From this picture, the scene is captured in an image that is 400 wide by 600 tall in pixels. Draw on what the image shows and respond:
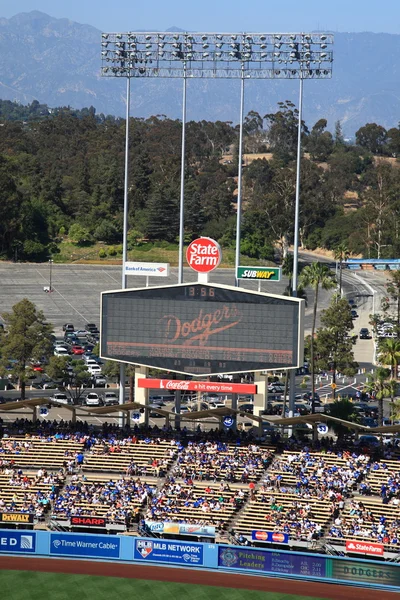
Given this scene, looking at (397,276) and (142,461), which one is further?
(397,276)

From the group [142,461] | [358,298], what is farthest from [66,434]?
[358,298]

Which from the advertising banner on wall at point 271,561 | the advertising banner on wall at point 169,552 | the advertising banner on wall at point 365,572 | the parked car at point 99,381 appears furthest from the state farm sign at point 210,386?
the parked car at point 99,381

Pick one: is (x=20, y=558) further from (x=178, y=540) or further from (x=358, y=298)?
(x=358, y=298)

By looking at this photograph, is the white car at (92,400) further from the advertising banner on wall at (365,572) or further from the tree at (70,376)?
the advertising banner on wall at (365,572)

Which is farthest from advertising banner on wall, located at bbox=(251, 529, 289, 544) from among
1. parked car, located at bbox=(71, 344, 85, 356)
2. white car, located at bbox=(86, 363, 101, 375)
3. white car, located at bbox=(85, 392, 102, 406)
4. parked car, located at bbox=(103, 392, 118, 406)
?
parked car, located at bbox=(71, 344, 85, 356)

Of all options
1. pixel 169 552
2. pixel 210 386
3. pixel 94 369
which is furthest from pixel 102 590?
pixel 94 369
